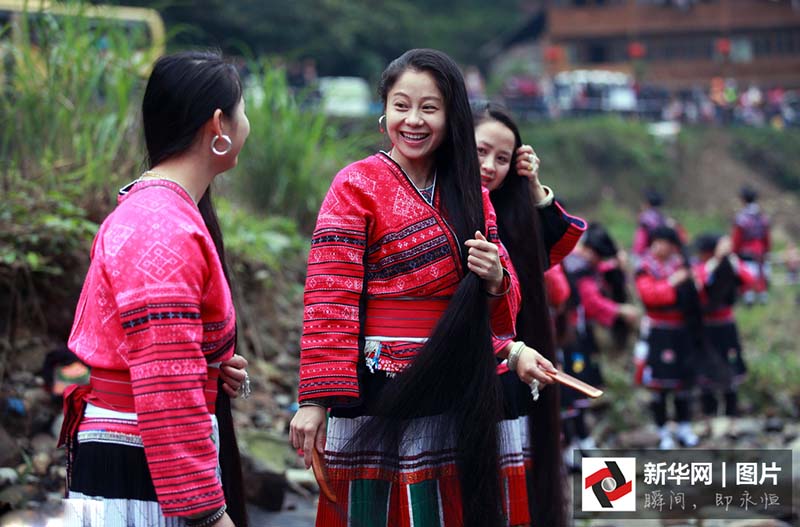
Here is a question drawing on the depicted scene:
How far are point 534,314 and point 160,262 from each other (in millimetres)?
1647

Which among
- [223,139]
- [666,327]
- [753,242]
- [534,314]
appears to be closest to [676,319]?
[666,327]

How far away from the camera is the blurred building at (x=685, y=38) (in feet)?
110

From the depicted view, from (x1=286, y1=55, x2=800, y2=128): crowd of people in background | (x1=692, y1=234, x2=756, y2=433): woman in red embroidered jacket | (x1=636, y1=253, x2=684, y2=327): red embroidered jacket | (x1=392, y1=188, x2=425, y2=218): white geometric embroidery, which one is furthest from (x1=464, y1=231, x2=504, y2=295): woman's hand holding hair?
(x1=286, y1=55, x2=800, y2=128): crowd of people in background

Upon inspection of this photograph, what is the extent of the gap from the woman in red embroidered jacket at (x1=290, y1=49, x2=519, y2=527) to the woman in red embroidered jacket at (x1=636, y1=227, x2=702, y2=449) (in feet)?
14.2

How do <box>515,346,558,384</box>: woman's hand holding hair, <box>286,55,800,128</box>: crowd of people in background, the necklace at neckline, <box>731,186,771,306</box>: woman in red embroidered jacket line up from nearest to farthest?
the necklace at neckline
<box>515,346,558,384</box>: woman's hand holding hair
<box>731,186,771,306</box>: woman in red embroidered jacket
<box>286,55,800,128</box>: crowd of people in background

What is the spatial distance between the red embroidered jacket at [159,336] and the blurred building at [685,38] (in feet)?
106

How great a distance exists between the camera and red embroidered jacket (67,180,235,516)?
204cm

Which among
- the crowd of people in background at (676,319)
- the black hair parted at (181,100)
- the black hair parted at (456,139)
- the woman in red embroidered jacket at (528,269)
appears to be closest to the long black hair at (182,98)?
the black hair parted at (181,100)

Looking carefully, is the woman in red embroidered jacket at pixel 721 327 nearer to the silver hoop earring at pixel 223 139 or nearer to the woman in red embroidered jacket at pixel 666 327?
the woman in red embroidered jacket at pixel 666 327

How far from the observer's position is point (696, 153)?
27.1 m

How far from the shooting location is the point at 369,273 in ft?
8.95

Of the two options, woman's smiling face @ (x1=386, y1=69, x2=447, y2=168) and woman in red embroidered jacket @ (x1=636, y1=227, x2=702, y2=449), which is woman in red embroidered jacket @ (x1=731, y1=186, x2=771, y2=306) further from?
woman's smiling face @ (x1=386, y1=69, x2=447, y2=168)

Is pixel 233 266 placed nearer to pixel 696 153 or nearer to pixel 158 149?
pixel 158 149

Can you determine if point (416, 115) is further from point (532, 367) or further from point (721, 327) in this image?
point (721, 327)
